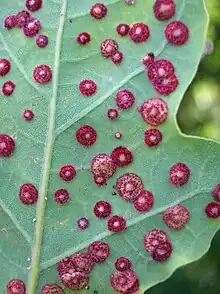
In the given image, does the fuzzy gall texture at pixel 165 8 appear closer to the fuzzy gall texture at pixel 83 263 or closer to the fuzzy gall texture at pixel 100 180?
the fuzzy gall texture at pixel 100 180

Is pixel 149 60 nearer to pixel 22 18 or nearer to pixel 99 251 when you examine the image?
pixel 22 18

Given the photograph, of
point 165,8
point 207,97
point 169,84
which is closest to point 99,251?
point 169,84

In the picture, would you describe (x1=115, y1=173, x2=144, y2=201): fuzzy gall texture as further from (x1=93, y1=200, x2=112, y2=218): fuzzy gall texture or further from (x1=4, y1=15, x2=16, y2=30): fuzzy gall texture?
(x1=4, y1=15, x2=16, y2=30): fuzzy gall texture

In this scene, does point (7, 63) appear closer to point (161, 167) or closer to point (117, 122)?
point (117, 122)

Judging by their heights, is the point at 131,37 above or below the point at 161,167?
above

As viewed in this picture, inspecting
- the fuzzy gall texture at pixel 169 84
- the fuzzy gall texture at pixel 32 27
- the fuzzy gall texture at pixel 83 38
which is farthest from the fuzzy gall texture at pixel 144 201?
the fuzzy gall texture at pixel 32 27

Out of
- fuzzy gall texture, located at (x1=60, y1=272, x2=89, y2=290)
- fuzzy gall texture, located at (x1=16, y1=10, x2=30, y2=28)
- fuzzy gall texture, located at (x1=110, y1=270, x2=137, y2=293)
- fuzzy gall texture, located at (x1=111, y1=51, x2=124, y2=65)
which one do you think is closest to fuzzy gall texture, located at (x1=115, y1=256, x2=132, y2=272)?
fuzzy gall texture, located at (x1=110, y1=270, x2=137, y2=293)

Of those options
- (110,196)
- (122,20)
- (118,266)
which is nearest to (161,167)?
(110,196)
